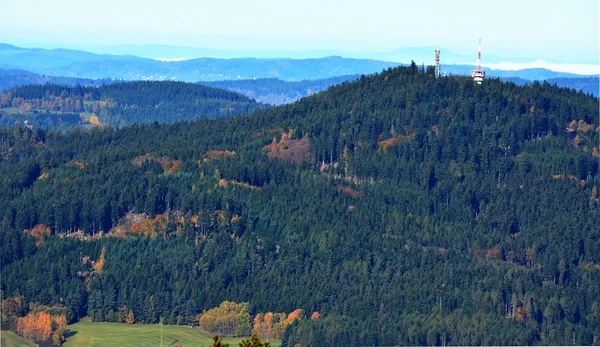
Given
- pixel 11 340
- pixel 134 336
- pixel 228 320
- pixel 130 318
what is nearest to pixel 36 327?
pixel 11 340

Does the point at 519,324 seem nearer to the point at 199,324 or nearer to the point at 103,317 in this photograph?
the point at 199,324

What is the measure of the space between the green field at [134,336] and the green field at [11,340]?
574 cm

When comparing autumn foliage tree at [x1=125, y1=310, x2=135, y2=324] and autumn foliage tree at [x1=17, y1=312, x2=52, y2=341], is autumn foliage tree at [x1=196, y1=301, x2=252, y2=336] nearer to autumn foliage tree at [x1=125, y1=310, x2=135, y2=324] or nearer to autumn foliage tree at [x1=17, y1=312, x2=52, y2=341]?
autumn foliage tree at [x1=125, y1=310, x2=135, y2=324]

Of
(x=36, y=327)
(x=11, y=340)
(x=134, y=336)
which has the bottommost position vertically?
(x=11, y=340)

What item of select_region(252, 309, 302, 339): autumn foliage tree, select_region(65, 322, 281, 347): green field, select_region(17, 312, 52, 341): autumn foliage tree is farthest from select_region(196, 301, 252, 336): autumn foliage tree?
select_region(17, 312, 52, 341): autumn foliage tree

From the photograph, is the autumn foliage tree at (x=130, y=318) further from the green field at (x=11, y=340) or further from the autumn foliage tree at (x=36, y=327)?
the green field at (x=11, y=340)

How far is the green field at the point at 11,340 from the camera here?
180375mm

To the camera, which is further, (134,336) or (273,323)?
(273,323)

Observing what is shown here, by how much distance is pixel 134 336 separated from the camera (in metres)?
186

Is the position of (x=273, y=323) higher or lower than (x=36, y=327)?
higher

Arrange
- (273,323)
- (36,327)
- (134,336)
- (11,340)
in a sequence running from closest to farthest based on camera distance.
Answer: (11,340), (134,336), (36,327), (273,323)

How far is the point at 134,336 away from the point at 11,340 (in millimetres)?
17131

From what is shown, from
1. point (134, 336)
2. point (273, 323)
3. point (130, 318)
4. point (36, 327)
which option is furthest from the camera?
point (130, 318)

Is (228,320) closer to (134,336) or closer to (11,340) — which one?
(134,336)
